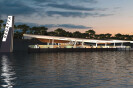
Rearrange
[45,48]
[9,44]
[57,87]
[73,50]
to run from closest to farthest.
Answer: [57,87] → [9,44] → [45,48] → [73,50]

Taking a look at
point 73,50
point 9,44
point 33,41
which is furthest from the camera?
point 33,41

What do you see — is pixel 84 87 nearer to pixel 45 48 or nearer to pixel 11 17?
pixel 11 17

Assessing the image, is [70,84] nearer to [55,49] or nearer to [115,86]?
[115,86]

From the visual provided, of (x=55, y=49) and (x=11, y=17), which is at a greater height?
(x=11, y=17)

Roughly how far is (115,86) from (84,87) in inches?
106

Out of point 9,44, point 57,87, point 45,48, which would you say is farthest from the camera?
point 45,48

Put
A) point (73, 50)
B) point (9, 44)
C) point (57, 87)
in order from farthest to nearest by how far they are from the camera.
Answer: point (73, 50), point (9, 44), point (57, 87)

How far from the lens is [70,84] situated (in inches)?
851

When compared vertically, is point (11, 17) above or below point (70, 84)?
above

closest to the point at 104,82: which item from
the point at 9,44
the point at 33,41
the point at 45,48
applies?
the point at 9,44

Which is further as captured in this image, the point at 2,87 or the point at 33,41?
the point at 33,41

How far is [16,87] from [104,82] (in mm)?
8021

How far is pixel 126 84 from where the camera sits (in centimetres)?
2164

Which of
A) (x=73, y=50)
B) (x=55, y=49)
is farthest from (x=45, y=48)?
(x=73, y=50)
